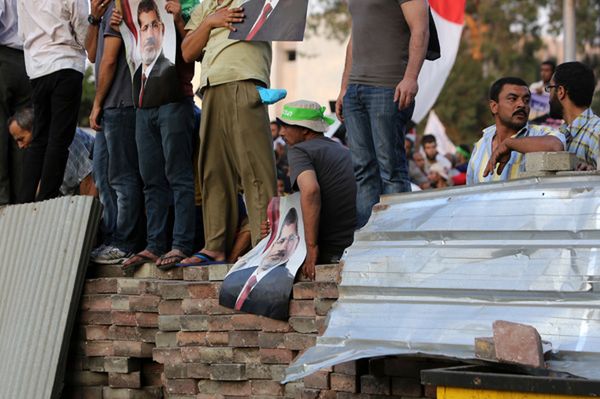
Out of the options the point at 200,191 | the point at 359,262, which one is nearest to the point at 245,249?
the point at 200,191

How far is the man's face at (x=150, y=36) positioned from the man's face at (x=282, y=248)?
6.07 feet

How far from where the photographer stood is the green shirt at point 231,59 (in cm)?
771

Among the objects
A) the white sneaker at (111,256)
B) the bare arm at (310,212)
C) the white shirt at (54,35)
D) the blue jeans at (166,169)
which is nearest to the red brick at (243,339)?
the bare arm at (310,212)

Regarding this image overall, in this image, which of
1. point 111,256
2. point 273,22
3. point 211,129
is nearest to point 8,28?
point 111,256

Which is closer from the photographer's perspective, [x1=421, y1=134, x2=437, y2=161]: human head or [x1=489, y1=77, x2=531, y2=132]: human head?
[x1=489, y1=77, x2=531, y2=132]: human head

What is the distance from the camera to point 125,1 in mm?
8391

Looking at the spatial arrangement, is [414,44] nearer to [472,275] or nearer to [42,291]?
[472,275]

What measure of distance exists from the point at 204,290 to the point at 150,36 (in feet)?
6.44

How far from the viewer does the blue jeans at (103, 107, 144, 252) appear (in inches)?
332

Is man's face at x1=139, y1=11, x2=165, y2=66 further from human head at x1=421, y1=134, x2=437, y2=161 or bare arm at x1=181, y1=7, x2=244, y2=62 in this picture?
human head at x1=421, y1=134, x2=437, y2=161

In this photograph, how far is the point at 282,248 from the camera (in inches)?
275

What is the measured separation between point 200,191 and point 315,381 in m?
2.39

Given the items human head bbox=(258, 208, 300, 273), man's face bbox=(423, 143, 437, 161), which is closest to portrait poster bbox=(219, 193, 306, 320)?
human head bbox=(258, 208, 300, 273)

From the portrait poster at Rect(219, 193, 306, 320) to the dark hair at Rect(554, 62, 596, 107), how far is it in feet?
5.47
